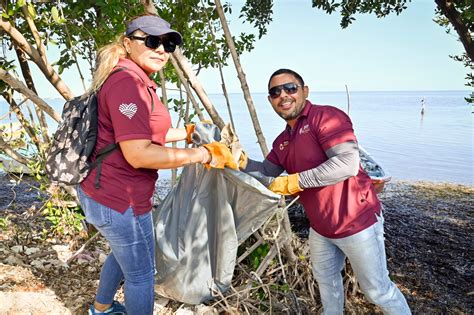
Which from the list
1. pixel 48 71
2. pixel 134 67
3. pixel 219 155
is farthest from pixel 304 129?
pixel 48 71

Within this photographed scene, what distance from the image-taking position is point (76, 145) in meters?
1.86

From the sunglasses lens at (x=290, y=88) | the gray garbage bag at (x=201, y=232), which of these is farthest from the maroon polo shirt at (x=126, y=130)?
the sunglasses lens at (x=290, y=88)

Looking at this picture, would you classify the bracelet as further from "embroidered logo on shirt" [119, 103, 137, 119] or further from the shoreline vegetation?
the shoreline vegetation

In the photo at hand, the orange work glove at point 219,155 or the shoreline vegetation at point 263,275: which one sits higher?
the orange work glove at point 219,155

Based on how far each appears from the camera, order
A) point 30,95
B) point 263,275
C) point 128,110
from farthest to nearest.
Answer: point 30,95, point 263,275, point 128,110

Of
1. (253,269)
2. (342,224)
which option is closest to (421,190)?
(253,269)

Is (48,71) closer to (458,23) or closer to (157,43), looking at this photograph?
(157,43)

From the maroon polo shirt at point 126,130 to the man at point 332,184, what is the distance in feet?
2.29

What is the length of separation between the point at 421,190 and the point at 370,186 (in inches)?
290

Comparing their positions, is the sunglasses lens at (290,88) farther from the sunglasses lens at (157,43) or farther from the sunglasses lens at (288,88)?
the sunglasses lens at (157,43)

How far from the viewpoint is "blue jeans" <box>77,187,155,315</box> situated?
6.15 ft

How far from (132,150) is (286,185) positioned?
85 centimetres

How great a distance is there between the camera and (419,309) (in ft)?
11.5

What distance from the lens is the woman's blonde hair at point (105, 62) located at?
1.80 metres
